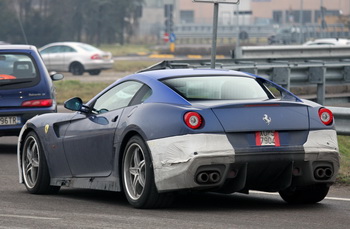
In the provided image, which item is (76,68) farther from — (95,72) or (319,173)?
(319,173)

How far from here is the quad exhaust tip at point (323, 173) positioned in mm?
8641

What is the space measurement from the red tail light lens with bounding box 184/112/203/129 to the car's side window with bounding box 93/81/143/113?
1.00 meters

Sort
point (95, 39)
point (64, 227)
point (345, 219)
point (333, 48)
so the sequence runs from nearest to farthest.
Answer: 1. point (64, 227)
2. point (345, 219)
3. point (333, 48)
4. point (95, 39)

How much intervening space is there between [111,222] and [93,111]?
6.77 ft

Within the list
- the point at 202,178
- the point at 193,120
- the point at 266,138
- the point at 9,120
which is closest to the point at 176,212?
the point at 202,178

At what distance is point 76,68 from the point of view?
42938 millimetres

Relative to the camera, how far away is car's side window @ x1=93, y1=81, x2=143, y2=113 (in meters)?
9.24

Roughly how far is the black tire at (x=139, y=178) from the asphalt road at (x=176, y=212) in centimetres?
9

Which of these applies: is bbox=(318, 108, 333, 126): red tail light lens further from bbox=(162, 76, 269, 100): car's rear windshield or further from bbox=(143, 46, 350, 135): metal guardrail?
bbox=(143, 46, 350, 135): metal guardrail

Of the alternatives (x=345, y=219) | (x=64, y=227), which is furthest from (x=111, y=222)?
(x=345, y=219)

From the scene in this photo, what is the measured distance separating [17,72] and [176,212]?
24.7 feet

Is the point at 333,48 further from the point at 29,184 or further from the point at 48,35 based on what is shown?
the point at 48,35

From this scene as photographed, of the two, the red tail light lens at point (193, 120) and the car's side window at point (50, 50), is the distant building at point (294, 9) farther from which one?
the red tail light lens at point (193, 120)

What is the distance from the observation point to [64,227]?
7.60 meters
